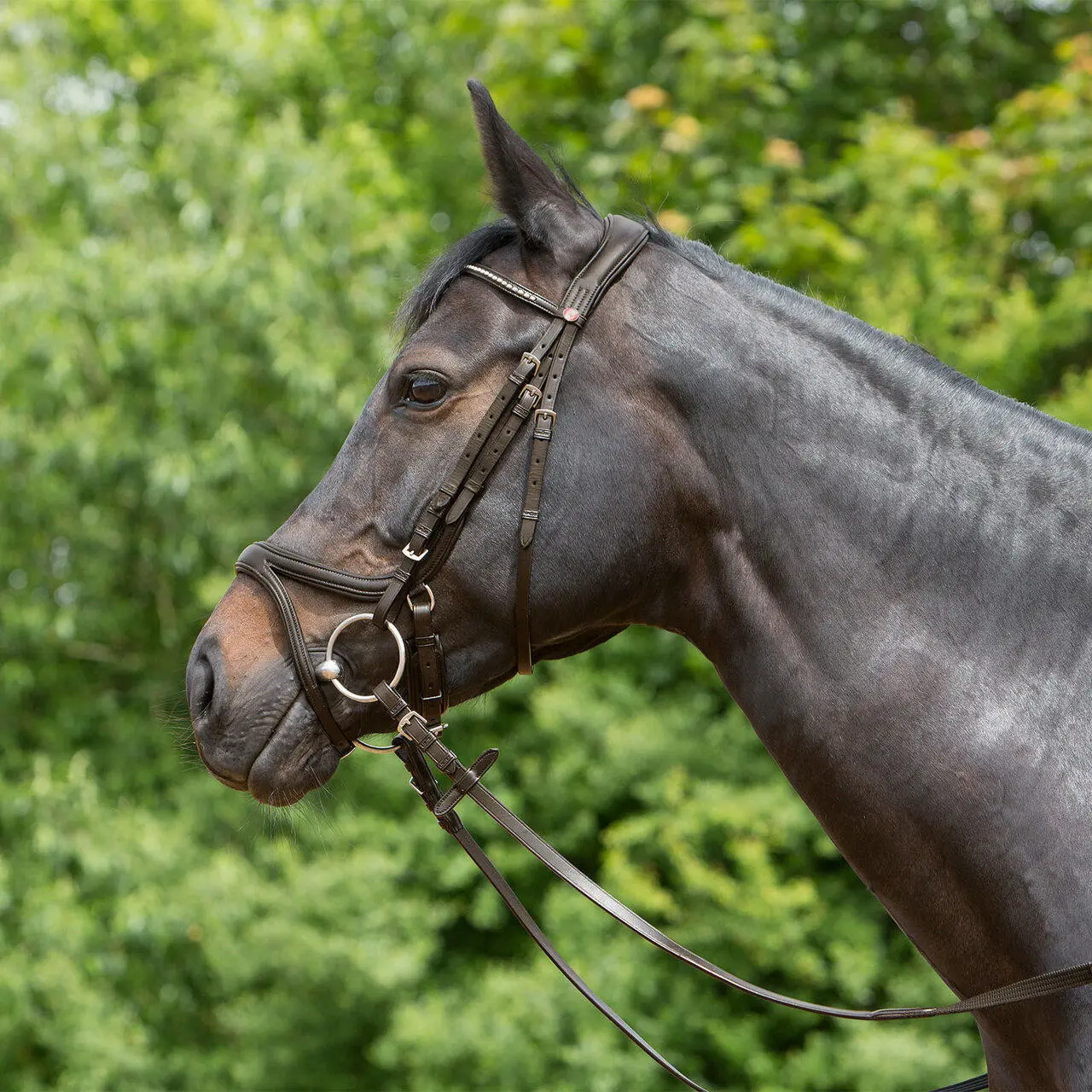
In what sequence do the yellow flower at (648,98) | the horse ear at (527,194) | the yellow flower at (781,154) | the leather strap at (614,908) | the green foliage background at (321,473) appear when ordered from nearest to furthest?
the leather strap at (614,908) < the horse ear at (527,194) < the green foliage background at (321,473) < the yellow flower at (781,154) < the yellow flower at (648,98)

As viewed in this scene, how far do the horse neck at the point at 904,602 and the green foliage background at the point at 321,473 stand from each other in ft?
11.8

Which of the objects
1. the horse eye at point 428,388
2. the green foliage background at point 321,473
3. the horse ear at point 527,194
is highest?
the horse ear at point 527,194

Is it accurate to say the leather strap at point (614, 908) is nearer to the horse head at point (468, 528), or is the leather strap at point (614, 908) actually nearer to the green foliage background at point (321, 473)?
the horse head at point (468, 528)

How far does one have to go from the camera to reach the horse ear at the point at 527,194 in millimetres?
2189

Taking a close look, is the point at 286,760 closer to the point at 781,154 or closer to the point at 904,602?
the point at 904,602

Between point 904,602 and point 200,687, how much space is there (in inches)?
50.4

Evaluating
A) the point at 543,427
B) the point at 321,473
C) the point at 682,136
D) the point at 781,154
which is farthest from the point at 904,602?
the point at 321,473

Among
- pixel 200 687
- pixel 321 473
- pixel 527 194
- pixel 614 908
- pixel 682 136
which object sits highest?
pixel 527 194

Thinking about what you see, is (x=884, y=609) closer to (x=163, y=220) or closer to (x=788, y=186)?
(x=788, y=186)

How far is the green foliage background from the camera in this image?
627 cm

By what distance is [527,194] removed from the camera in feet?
7.30

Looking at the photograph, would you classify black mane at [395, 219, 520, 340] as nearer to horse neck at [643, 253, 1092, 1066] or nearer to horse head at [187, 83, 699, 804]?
horse head at [187, 83, 699, 804]

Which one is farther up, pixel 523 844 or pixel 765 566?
pixel 765 566

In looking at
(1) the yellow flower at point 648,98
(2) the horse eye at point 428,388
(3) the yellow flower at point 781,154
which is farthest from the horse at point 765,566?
(1) the yellow flower at point 648,98
